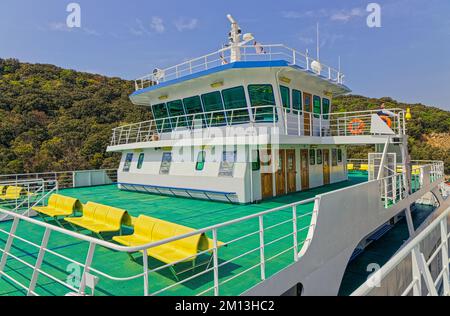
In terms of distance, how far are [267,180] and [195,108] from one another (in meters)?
4.57

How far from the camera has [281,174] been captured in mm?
11703

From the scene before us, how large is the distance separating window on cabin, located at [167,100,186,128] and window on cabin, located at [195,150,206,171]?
7.44ft

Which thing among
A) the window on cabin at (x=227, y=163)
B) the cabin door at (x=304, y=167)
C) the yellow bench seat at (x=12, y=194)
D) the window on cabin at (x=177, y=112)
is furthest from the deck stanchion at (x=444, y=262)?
the yellow bench seat at (x=12, y=194)

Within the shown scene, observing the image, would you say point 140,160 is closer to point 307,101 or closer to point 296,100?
point 296,100

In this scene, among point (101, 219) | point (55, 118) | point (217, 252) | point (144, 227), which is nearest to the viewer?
point (217, 252)

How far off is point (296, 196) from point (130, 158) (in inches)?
355

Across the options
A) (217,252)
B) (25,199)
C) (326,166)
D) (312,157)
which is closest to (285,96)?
(312,157)

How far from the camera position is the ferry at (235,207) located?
172 inches

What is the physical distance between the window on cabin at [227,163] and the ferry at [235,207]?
48mm

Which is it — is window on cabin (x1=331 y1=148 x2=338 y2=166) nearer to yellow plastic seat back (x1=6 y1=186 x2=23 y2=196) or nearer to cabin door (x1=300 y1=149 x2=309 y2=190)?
cabin door (x1=300 y1=149 x2=309 y2=190)

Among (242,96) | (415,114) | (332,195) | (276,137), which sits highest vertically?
(415,114)
